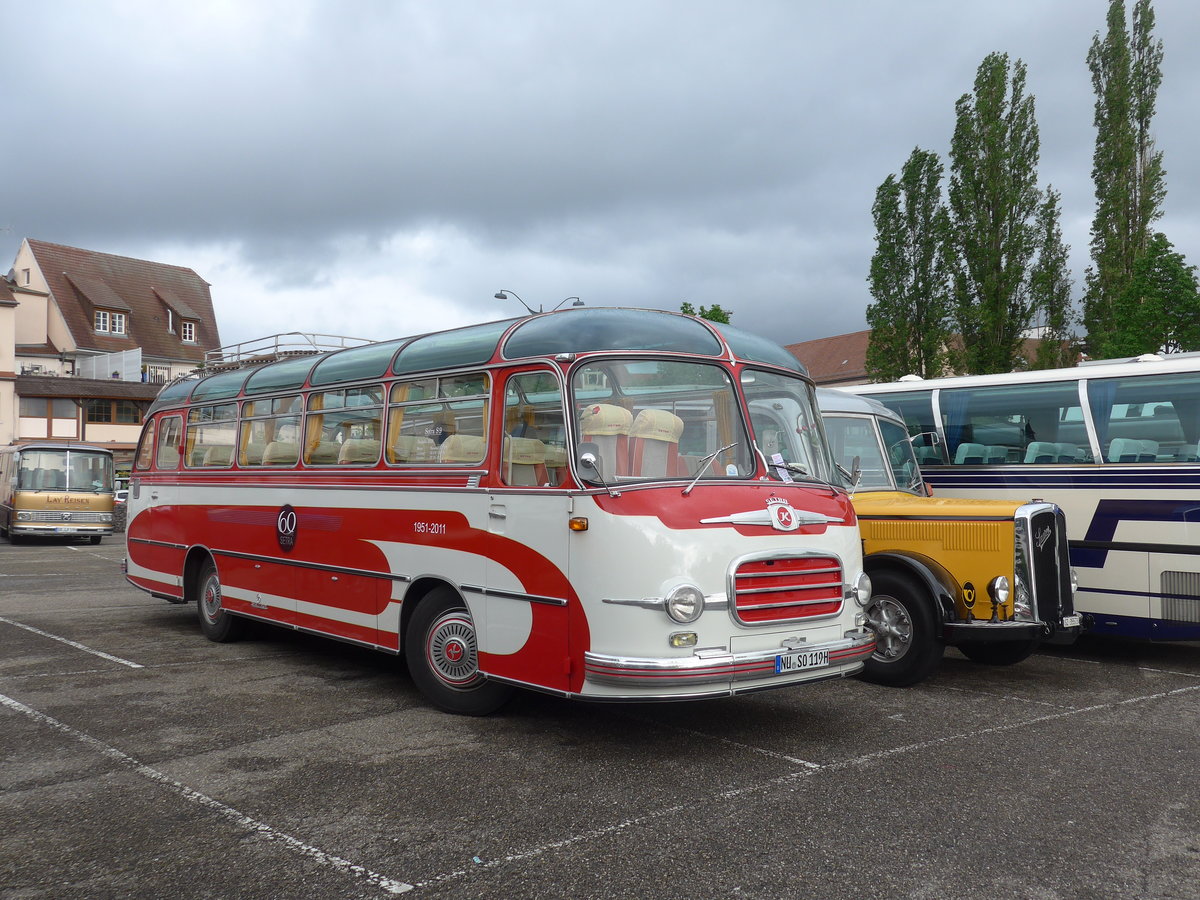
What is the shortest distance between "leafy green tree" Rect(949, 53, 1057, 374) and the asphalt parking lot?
22.1 metres

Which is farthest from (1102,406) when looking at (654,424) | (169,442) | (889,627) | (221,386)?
→ (169,442)

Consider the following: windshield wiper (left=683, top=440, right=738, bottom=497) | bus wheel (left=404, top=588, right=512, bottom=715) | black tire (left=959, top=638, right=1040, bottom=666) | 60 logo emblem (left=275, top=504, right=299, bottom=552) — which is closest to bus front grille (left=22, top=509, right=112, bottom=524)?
60 logo emblem (left=275, top=504, right=299, bottom=552)

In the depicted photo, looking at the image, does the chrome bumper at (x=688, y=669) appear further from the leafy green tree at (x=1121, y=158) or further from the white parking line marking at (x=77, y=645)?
the leafy green tree at (x=1121, y=158)

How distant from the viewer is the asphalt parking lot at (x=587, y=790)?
4.48m

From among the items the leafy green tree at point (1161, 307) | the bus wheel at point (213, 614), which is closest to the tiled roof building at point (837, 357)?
the leafy green tree at point (1161, 307)

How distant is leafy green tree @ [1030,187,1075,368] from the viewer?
95.9 feet

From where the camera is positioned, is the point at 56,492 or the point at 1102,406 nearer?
the point at 1102,406

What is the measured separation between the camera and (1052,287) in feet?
96.2

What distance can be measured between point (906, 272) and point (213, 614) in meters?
28.2

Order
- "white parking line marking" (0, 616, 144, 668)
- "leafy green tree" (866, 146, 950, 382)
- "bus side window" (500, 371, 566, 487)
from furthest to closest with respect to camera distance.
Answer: "leafy green tree" (866, 146, 950, 382), "white parking line marking" (0, 616, 144, 668), "bus side window" (500, 371, 566, 487)

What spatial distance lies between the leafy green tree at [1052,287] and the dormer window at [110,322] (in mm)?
46765

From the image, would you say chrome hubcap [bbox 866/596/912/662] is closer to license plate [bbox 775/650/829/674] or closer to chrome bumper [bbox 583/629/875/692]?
license plate [bbox 775/650/829/674]

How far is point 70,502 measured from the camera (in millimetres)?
28141

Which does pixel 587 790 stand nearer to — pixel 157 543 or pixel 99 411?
pixel 157 543
